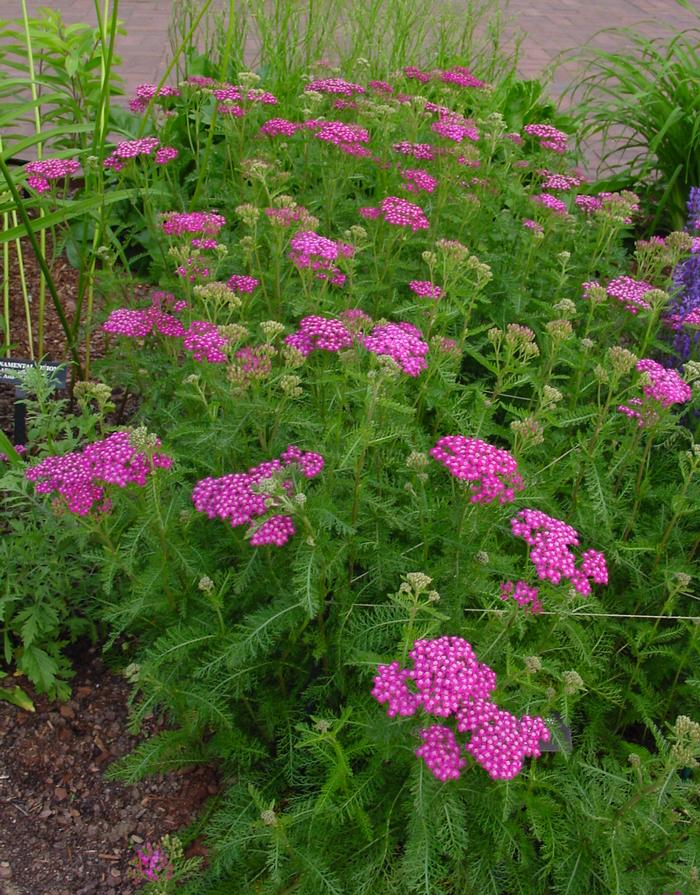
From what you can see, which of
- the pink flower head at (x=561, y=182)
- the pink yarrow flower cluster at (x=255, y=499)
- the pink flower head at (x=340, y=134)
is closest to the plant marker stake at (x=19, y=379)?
the pink yarrow flower cluster at (x=255, y=499)

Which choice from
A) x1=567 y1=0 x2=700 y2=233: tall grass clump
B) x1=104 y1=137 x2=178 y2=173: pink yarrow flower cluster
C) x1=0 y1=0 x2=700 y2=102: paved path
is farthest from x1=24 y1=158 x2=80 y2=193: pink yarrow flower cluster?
x1=0 y1=0 x2=700 y2=102: paved path

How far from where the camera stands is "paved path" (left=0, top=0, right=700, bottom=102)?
780cm

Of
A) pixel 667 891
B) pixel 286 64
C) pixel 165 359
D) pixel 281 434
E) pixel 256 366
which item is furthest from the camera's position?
pixel 286 64

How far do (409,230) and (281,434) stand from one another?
1285 millimetres

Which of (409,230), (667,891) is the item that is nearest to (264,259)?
(409,230)

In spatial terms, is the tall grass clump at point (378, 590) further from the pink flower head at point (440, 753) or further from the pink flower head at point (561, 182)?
the pink flower head at point (561, 182)

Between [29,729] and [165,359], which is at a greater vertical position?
[165,359]

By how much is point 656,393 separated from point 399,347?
777mm

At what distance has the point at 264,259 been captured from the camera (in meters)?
3.38

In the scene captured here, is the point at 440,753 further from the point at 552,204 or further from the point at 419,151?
the point at 419,151

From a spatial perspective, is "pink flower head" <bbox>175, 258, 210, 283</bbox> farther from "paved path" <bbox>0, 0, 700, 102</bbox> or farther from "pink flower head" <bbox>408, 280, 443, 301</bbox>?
"paved path" <bbox>0, 0, 700, 102</bbox>

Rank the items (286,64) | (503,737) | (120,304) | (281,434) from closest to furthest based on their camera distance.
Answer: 1. (503,737)
2. (281,434)
3. (120,304)
4. (286,64)

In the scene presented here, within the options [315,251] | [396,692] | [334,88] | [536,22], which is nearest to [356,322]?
[315,251]

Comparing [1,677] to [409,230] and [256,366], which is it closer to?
[256,366]
